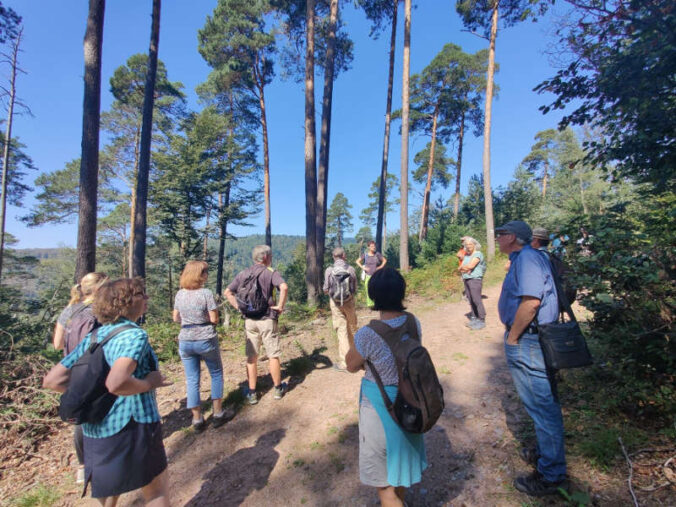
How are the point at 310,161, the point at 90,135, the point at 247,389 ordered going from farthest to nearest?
1. the point at 310,161
2. the point at 90,135
3. the point at 247,389

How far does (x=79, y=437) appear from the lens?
276cm

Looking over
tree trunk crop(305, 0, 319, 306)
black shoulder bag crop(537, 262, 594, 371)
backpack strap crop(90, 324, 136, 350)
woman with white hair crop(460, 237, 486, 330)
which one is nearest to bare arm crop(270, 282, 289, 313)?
backpack strap crop(90, 324, 136, 350)

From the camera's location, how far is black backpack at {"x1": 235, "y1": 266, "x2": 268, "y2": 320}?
3.69 metres

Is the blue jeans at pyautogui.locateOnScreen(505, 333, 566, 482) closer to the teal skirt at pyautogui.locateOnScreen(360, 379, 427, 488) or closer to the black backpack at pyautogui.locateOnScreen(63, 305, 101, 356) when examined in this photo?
the teal skirt at pyautogui.locateOnScreen(360, 379, 427, 488)

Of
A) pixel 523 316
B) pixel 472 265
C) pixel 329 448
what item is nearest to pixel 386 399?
pixel 523 316

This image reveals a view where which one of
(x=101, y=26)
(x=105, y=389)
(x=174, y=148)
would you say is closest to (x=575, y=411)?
(x=105, y=389)

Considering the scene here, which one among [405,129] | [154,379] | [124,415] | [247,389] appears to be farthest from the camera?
[405,129]

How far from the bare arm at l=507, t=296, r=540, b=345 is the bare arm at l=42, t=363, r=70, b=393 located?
9.80 ft

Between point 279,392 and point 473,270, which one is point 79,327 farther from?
point 473,270

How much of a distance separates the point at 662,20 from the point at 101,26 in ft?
28.6

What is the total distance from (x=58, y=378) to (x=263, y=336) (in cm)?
219

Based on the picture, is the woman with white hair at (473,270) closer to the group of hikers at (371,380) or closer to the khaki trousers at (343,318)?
the khaki trousers at (343,318)

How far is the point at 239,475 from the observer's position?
2854mm

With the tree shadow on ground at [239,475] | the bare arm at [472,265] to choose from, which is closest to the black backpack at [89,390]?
the tree shadow on ground at [239,475]
